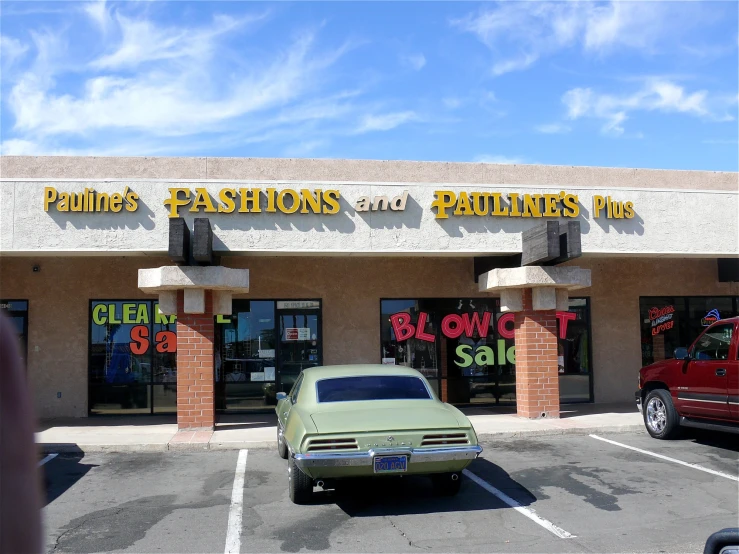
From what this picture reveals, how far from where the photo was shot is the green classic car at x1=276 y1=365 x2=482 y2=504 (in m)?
6.53

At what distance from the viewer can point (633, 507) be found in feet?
23.2

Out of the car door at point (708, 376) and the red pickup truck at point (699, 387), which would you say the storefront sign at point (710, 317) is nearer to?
the red pickup truck at point (699, 387)

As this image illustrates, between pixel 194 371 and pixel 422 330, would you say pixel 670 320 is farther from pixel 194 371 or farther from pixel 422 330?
pixel 194 371

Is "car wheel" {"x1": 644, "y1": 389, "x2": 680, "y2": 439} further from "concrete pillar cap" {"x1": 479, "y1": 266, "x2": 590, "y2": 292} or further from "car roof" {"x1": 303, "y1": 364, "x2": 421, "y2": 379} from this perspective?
"car roof" {"x1": 303, "y1": 364, "x2": 421, "y2": 379}

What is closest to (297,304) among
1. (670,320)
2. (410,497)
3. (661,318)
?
(410,497)

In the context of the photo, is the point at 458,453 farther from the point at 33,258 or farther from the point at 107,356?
the point at 33,258

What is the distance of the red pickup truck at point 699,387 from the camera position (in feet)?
32.2

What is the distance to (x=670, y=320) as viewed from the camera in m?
16.6

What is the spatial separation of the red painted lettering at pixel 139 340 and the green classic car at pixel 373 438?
26.2 ft

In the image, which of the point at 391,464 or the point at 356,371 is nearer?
the point at 391,464

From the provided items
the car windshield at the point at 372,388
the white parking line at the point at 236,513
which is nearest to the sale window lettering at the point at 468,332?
the white parking line at the point at 236,513

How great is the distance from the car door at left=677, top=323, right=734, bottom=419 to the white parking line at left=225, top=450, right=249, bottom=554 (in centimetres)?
709

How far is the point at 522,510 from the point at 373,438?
187cm

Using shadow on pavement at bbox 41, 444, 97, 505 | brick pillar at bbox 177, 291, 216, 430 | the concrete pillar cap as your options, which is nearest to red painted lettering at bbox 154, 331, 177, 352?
brick pillar at bbox 177, 291, 216, 430
